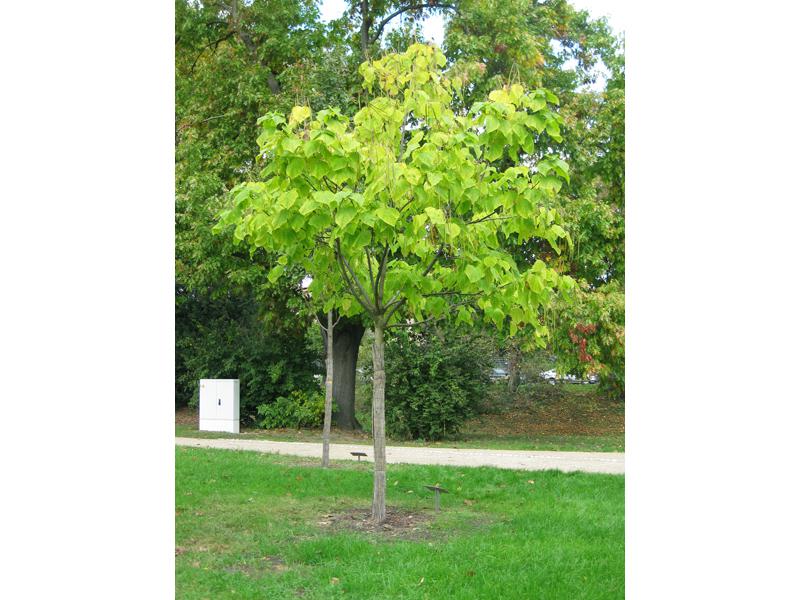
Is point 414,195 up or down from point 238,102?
down

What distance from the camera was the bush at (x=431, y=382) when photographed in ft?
39.3

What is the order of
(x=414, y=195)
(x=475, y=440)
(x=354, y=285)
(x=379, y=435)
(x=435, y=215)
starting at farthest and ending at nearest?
1. (x=475, y=440)
2. (x=354, y=285)
3. (x=379, y=435)
4. (x=414, y=195)
5. (x=435, y=215)

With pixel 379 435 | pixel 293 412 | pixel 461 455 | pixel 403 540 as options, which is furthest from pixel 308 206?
pixel 293 412

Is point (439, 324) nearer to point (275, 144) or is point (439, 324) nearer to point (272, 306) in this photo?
point (272, 306)

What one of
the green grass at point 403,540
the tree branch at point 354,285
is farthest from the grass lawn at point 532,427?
the tree branch at point 354,285

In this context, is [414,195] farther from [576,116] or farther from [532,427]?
[532,427]

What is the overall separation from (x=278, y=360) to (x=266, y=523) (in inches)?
343

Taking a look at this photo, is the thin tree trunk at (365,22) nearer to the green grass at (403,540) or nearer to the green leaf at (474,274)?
the green grass at (403,540)

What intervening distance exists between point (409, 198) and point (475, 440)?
7.78m

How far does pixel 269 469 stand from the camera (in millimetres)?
8094

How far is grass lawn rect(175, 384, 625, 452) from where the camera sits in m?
12.1

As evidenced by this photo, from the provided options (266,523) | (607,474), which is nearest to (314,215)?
(266,523)

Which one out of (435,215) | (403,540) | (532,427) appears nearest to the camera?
(435,215)

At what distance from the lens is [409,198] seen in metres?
5.34
